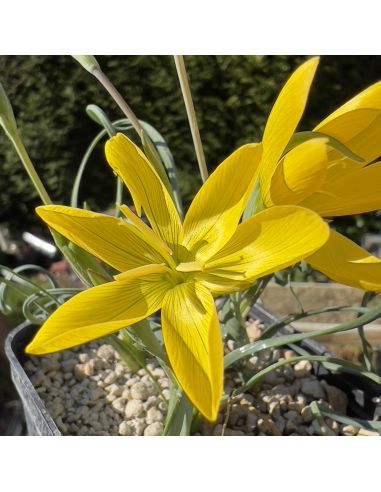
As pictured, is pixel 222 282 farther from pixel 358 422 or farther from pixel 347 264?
pixel 358 422

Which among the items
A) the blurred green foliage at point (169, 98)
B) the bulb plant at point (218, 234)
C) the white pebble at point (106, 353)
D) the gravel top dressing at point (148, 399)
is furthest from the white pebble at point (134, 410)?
the blurred green foliage at point (169, 98)

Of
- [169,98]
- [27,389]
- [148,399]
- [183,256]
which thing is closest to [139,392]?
[148,399]

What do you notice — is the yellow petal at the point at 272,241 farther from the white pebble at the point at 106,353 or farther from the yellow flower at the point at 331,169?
the white pebble at the point at 106,353

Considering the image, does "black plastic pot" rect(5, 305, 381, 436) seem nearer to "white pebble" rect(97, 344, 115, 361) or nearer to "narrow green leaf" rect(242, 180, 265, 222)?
"white pebble" rect(97, 344, 115, 361)

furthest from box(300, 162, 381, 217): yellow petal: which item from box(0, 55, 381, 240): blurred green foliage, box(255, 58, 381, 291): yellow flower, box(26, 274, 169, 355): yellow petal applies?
box(0, 55, 381, 240): blurred green foliage

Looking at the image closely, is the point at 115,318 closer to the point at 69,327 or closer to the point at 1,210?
the point at 69,327
